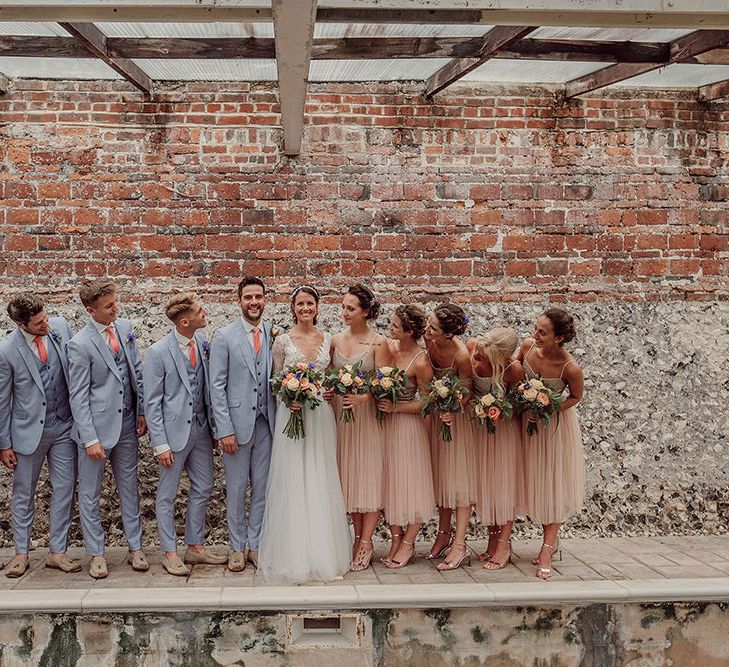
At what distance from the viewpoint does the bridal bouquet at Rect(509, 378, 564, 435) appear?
5289mm

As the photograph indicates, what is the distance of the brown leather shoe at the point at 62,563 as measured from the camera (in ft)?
18.0

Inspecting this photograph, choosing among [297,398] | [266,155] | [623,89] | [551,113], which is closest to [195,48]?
[266,155]

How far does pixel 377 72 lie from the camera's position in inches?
247

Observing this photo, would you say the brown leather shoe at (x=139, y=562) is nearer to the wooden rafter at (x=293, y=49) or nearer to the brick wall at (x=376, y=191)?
the brick wall at (x=376, y=191)

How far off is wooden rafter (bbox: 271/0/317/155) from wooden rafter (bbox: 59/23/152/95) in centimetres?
114

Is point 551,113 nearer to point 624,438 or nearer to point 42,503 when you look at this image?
point 624,438

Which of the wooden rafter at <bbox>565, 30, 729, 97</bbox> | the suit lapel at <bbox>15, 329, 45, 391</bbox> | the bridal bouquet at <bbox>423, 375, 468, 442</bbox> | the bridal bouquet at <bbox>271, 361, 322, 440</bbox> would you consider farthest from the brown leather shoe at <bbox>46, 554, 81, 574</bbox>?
the wooden rafter at <bbox>565, 30, 729, 97</bbox>

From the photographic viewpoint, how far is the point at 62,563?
5523 mm

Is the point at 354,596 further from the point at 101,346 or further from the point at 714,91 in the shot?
the point at 714,91

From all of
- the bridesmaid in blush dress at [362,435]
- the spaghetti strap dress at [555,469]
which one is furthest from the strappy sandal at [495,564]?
the bridesmaid in blush dress at [362,435]

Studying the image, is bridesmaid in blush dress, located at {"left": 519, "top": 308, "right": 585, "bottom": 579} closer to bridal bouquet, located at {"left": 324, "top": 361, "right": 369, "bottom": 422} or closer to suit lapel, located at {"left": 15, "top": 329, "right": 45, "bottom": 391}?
bridal bouquet, located at {"left": 324, "top": 361, "right": 369, "bottom": 422}

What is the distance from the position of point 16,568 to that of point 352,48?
162 inches

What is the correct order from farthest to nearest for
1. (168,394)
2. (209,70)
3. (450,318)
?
(209,70) < (168,394) < (450,318)

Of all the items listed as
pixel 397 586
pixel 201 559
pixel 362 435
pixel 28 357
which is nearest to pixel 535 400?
pixel 362 435
